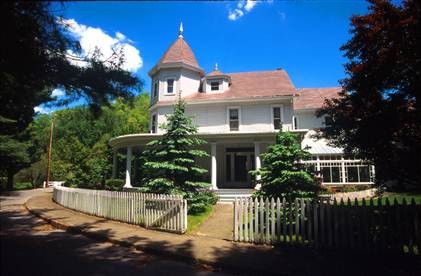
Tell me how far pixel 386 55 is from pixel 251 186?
15737mm

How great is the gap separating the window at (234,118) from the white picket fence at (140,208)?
11.6 meters

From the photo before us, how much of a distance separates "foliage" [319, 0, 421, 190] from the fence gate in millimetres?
5614

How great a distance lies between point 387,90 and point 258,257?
5184 mm

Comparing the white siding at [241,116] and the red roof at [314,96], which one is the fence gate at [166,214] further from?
the red roof at [314,96]

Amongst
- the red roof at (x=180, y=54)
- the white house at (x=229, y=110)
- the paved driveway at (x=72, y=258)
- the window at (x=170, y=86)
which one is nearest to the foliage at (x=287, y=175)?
the paved driveway at (x=72, y=258)

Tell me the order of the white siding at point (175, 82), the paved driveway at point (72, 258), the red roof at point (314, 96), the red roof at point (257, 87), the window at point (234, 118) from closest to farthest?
the paved driveway at point (72, 258) → the window at point (234, 118) → the red roof at point (257, 87) → the white siding at point (175, 82) → the red roof at point (314, 96)

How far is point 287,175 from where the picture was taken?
1020 centimetres

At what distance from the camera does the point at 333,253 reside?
7555mm

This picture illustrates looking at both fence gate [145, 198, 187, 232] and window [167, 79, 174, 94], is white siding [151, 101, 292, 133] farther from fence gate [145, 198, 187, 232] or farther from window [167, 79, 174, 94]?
fence gate [145, 198, 187, 232]

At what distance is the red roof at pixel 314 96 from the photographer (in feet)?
99.4

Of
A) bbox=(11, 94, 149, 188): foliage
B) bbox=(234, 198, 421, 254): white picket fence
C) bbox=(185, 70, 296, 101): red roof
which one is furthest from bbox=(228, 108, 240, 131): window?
bbox=(234, 198, 421, 254): white picket fence

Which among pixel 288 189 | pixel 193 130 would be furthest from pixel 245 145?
pixel 288 189

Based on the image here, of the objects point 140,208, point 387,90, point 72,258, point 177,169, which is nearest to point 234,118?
point 177,169

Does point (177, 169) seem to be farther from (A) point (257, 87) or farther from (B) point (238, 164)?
(A) point (257, 87)
